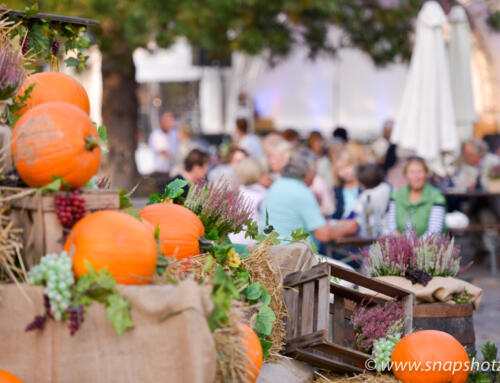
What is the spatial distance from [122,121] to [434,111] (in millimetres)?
4685

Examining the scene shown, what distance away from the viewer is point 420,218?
620 cm

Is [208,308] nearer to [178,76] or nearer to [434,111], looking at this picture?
[434,111]

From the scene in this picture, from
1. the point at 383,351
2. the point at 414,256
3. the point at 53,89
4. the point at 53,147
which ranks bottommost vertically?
the point at 383,351

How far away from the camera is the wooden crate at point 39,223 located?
2539 mm

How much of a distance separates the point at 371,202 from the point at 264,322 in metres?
3.75

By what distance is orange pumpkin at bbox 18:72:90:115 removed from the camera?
3106 mm

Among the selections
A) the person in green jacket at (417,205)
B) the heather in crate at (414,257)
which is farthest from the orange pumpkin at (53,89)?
the person in green jacket at (417,205)

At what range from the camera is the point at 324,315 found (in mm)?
3111

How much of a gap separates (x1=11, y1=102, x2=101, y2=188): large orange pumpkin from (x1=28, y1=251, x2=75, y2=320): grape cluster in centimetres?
30

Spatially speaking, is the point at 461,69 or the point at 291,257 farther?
the point at 461,69

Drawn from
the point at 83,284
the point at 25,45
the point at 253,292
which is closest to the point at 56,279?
the point at 83,284

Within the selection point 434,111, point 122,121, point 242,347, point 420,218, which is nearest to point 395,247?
point 242,347

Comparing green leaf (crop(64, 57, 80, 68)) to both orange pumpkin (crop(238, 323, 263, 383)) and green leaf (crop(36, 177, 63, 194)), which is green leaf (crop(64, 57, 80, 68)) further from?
orange pumpkin (crop(238, 323, 263, 383))

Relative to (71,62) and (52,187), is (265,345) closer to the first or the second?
(52,187)
